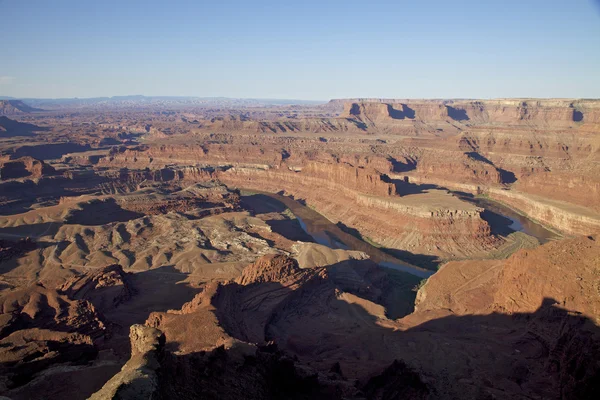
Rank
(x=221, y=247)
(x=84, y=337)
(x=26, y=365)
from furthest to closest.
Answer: (x=221, y=247) → (x=84, y=337) → (x=26, y=365)

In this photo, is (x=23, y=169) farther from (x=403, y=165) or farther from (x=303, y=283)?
(x=403, y=165)

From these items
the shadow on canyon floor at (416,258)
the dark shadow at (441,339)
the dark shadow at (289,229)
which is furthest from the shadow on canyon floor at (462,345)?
the dark shadow at (289,229)

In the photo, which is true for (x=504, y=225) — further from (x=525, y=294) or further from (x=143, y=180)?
(x=143, y=180)

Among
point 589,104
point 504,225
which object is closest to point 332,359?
point 504,225

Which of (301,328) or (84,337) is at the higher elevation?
(84,337)

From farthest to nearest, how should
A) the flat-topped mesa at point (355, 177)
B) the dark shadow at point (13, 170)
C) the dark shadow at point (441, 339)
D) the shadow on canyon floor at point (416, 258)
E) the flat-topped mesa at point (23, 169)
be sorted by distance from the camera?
the flat-topped mesa at point (23, 169)
the dark shadow at point (13, 170)
the flat-topped mesa at point (355, 177)
the shadow on canyon floor at point (416, 258)
the dark shadow at point (441, 339)

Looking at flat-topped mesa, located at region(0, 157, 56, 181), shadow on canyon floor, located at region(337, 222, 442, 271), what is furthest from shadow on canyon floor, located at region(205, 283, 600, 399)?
flat-topped mesa, located at region(0, 157, 56, 181)

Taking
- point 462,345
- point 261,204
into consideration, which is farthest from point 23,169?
point 462,345

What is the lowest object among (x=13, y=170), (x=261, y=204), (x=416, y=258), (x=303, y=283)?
(x=416, y=258)

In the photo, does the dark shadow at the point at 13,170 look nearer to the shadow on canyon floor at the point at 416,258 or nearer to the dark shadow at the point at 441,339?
the shadow on canyon floor at the point at 416,258
